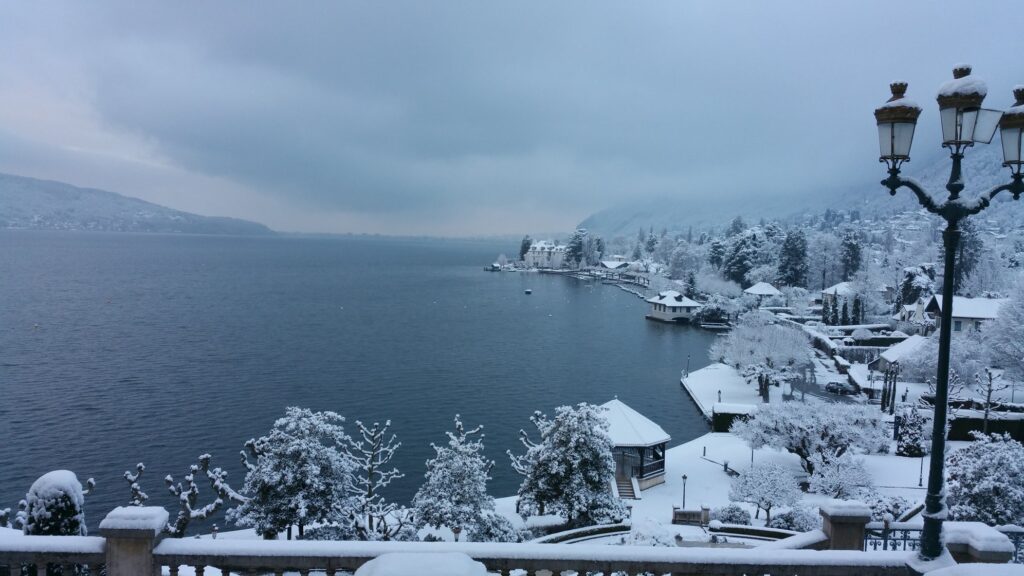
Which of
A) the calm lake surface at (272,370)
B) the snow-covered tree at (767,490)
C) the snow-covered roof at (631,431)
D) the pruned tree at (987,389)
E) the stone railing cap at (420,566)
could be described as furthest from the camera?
the pruned tree at (987,389)

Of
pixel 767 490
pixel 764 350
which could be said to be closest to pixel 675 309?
pixel 764 350

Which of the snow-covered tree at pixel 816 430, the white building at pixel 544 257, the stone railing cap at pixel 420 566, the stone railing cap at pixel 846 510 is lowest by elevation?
the snow-covered tree at pixel 816 430

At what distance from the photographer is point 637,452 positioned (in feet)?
93.9

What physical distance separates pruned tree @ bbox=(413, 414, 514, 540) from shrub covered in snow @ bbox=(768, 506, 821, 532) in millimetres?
9815

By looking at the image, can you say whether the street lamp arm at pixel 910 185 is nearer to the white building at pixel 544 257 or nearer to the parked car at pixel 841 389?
the parked car at pixel 841 389

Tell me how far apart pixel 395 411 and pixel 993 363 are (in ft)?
129

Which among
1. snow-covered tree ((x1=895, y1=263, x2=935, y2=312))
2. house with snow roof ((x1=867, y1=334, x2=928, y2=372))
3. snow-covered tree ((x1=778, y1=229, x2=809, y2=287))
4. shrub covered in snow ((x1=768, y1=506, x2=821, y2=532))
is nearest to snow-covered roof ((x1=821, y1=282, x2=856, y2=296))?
snow-covered tree ((x1=895, y1=263, x2=935, y2=312))

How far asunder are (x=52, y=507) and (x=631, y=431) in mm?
24593

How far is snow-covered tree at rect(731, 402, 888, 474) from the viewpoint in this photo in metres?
27.7

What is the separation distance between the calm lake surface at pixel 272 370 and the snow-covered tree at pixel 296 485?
28.7 feet

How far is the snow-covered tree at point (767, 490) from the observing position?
72.5 ft

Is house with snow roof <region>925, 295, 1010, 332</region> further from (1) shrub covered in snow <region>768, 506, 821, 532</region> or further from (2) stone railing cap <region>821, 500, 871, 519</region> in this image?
(2) stone railing cap <region>821, 500, 871, 519</region>

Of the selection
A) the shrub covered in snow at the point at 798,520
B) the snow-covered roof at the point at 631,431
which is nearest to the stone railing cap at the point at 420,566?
the shrub covered in snow at the point at 798,520

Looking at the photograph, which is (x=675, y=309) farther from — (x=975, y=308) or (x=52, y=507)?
(x=52, y=507)
